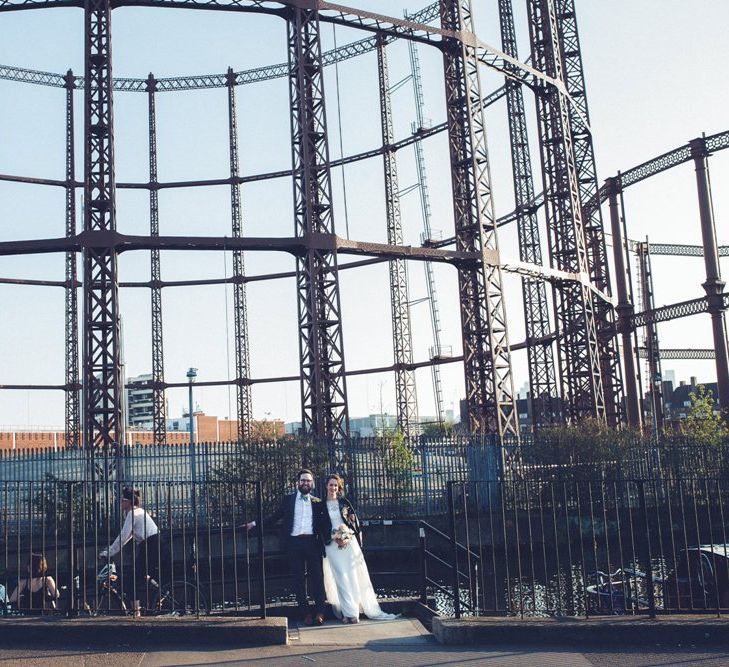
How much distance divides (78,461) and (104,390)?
3.65 meters

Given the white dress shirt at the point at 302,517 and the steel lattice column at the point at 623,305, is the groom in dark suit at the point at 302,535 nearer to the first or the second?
the white dress shirt at the point at 302,517

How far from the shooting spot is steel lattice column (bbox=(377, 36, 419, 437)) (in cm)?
3794

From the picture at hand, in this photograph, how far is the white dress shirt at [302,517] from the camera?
336 inches

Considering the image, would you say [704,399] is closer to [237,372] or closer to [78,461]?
[78,461]

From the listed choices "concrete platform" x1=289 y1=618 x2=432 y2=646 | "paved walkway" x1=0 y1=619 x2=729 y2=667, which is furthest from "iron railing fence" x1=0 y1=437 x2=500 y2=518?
"paved walkway" x1=0 y1=619 x2=729 y2=667

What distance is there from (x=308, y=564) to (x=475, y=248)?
16952 millimetres

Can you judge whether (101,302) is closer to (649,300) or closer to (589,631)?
(589,631)

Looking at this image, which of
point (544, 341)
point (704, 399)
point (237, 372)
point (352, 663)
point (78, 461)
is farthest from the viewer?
point (237, 372)

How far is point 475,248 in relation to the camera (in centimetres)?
2442

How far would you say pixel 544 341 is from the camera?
3291 centimetres

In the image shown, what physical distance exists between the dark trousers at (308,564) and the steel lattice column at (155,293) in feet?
99.1

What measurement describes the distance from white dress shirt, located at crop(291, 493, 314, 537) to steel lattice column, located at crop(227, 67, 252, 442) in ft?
99.7

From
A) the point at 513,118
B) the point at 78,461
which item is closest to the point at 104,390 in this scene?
the point at 78,461

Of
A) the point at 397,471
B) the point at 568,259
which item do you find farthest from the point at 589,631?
the point at 568,259
